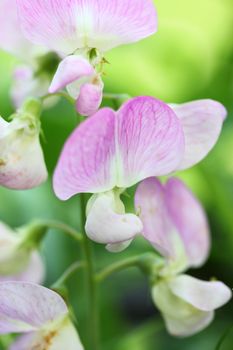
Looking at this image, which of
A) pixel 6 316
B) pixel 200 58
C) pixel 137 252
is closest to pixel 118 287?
pixel 137 252

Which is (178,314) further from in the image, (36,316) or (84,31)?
(84,31)

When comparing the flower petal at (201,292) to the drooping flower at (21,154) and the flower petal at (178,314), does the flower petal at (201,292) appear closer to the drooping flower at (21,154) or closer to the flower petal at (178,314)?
the flower petal at (178,314)

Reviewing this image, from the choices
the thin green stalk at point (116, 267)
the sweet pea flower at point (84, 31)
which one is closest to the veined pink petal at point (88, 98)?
the sweet pea flower at point (84, 31)

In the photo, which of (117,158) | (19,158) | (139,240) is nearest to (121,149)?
(117,158)

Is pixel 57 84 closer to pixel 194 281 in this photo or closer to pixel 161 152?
pixel 161 152

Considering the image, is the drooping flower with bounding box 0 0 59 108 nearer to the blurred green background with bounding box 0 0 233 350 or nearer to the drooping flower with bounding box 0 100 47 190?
the drooping flower with bounding box 0 100 47 190
